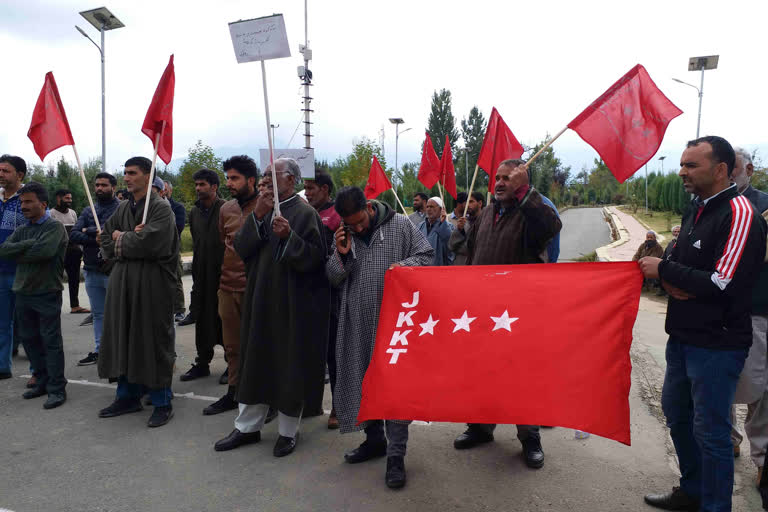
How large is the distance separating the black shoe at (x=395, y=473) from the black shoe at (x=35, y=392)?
3.56m

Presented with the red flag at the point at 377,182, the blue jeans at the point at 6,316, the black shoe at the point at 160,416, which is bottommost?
the black shoe at the point at 160,416

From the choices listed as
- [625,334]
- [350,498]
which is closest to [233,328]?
[350,498]

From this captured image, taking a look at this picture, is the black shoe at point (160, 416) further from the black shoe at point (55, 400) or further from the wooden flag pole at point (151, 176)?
the wooden flag pole at point (151, 176)

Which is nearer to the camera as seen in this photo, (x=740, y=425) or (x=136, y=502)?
(x=136, y=502)

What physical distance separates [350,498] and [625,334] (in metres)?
1.82

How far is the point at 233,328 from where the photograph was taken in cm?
478

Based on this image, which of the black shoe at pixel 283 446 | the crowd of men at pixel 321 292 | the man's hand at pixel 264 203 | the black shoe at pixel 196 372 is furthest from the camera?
the black shoe at pixel 196 372

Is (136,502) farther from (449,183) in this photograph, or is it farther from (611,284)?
(449,183)

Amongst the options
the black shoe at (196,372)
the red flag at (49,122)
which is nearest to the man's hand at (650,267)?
the black shoe at (196,372)

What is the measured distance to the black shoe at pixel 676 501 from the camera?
304cm

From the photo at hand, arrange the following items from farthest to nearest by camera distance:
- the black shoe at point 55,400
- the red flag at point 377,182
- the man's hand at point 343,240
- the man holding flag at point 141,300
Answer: the red flag at point 377,182 → the black shoe at point 55,400 → the man holding flag at point 141,300 → the man's hand at point 343,240

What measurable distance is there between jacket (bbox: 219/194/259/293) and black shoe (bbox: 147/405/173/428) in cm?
109

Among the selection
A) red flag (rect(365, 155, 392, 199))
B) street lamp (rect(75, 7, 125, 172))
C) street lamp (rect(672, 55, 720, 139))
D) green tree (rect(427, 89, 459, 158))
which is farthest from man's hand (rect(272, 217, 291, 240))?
green tree (rect(427, 89, 459, 158))

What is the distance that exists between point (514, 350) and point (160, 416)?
306cm
